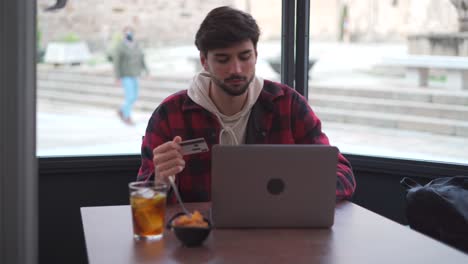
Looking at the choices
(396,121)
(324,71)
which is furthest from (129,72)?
(396,121)

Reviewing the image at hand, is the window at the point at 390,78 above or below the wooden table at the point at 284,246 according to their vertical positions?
above

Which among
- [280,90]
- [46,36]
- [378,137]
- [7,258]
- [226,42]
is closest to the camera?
[226,42]

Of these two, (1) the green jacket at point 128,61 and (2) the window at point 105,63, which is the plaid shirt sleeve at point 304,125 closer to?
(2) the window at point 105,63

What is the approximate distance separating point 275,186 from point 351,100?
1.79m

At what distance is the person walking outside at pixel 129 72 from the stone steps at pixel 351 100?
0.03 meters

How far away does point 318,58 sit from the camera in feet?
11.2

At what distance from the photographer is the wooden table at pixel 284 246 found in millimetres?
1566

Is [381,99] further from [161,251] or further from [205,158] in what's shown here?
[161,251]

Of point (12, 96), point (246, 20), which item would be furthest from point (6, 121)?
point (246, 20)

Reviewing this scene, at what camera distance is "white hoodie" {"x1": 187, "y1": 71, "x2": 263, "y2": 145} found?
2381mm

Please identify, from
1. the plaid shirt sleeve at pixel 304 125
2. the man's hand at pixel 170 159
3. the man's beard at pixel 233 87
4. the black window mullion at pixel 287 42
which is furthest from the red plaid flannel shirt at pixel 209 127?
the black window mullion at pixel 287 42

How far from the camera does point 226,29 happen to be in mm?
2295

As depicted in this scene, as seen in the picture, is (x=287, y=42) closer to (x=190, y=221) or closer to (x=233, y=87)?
(x=233, y=87)

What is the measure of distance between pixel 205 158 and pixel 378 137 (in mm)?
1289
